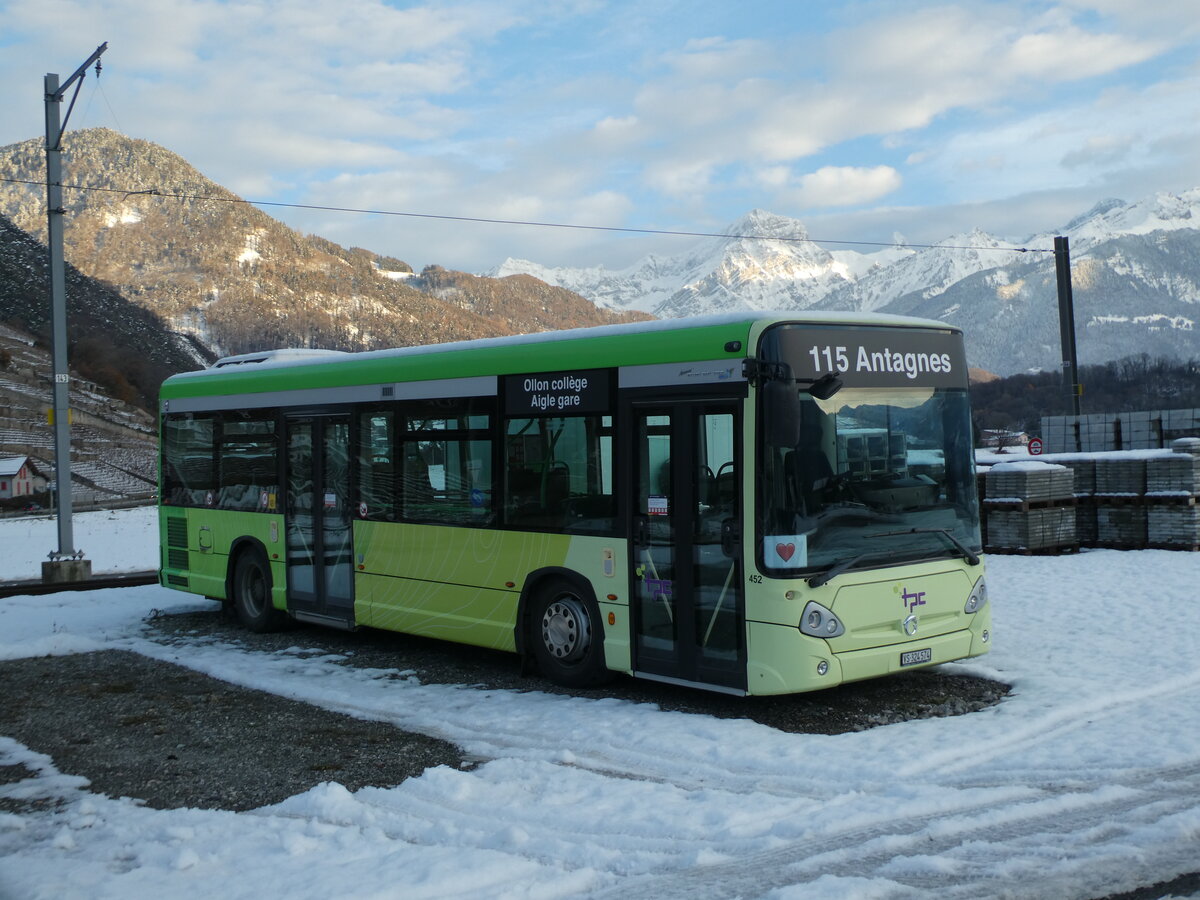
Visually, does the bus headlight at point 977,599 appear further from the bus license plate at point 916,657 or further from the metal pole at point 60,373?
the metal pole at point 60,373

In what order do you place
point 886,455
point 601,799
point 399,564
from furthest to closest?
point 399,564 → point 886,455 → point 601,799

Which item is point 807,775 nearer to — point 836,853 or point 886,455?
point 836,853

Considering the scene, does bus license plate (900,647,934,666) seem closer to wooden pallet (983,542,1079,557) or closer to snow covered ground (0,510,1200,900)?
snow covered ground (0,510,1200,900)

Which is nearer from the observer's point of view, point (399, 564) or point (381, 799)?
point (381, 799)

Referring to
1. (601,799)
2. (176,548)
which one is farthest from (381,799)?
(176,548)

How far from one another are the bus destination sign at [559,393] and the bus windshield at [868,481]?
5.57 feet

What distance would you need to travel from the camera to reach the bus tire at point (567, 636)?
9164 mm

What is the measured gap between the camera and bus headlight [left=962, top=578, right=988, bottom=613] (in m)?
8.75

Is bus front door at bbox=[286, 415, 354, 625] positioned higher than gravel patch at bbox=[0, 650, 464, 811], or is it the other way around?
bus front door at bbox=[286, 415, 354, 625]

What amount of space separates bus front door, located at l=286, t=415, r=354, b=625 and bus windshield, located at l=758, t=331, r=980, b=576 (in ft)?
17.4

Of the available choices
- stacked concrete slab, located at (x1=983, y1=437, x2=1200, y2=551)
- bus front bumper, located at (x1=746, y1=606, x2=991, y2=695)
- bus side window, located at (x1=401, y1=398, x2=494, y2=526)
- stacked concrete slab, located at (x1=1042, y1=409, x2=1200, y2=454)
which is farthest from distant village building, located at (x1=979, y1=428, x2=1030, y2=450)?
bus front bumper, located at (x1=746, y1=606, x2=991, y2=695)

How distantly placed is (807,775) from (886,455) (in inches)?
100

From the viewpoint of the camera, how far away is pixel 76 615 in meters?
14.2

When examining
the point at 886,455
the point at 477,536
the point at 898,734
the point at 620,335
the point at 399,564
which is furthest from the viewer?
the point at 399,564
